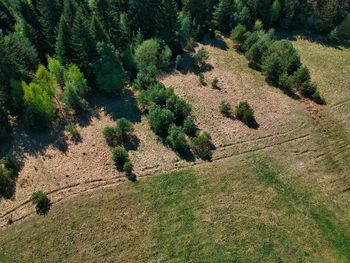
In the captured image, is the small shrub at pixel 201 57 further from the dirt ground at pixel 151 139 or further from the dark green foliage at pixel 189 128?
the dark green foliage at pixel 189 128

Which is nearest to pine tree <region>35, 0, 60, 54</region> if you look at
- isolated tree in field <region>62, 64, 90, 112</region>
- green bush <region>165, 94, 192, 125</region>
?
isolated tree in field <region>62, 64, 90, 112</region>

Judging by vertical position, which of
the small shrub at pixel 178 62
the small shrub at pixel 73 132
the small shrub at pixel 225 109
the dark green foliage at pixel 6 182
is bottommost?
the dark green foliage at pixel 6 182

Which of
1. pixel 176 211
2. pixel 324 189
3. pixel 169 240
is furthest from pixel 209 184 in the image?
pixel 324 189

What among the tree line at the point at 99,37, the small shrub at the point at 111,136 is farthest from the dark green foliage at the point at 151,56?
the small shrub at the point at 111,136

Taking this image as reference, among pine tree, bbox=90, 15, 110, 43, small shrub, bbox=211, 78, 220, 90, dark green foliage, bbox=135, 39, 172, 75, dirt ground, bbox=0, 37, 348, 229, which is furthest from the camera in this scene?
dark green foliage, bbox=135, 39, 172, 75

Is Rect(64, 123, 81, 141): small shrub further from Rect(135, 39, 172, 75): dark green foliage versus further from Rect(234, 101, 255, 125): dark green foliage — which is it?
Rect(234, 101, 255, 125): dark green foliage

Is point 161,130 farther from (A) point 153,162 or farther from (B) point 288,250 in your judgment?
(B) point 288,250

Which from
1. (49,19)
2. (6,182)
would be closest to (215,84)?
(49,19)

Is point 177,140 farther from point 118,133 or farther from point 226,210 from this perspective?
point 226,210
